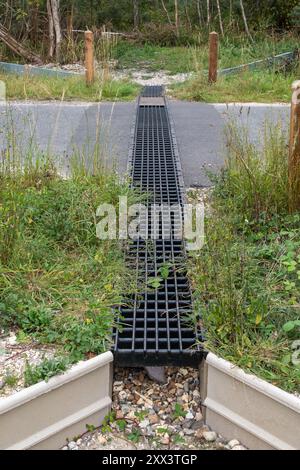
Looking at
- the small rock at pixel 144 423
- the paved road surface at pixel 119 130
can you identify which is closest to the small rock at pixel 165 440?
the small rock at pixel 144 423

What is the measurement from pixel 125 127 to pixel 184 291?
145 inches

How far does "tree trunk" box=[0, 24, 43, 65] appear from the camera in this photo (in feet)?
33.1

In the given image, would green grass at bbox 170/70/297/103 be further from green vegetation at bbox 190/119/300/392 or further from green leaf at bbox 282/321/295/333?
green leaf at bbox 282/321/295/333

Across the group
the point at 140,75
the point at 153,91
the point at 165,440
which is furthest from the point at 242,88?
the point at 165,440

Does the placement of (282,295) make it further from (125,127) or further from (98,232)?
(125,127)

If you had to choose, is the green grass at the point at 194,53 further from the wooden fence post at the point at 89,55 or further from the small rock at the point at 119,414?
the small rock at the point at 119,414

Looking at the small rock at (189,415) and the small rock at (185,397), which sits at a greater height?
the small rock at (185,397)

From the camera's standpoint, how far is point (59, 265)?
295cm

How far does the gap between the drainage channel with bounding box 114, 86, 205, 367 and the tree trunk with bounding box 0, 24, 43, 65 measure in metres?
6.32

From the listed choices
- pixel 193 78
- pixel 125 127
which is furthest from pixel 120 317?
pixel 193 78

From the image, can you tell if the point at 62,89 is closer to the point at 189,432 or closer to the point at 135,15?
the point at 135,15

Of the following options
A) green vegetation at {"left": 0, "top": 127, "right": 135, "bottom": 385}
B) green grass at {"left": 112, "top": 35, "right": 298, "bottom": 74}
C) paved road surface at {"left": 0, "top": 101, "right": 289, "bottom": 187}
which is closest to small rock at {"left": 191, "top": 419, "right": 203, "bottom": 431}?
green vegetation at {"left": 0, "top": 127, "right": 135, "bottom": 385}

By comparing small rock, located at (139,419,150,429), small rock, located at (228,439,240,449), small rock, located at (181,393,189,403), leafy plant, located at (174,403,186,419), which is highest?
small rock, located at (181,393,189,403)

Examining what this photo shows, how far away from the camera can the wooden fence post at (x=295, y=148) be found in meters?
3.25
